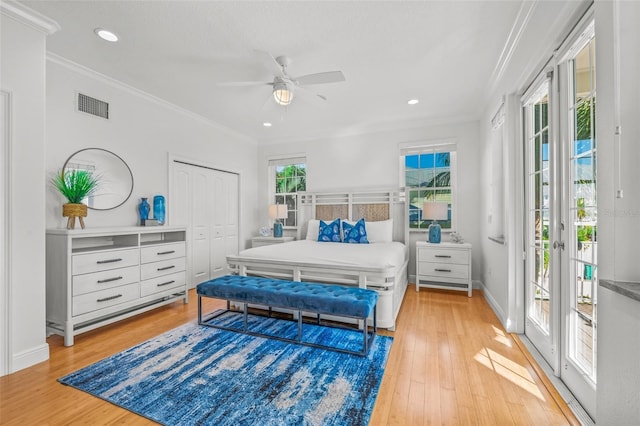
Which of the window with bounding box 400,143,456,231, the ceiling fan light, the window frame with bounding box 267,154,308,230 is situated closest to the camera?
the ceiling fan light

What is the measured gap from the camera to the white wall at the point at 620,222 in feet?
3.58

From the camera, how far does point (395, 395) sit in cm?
177

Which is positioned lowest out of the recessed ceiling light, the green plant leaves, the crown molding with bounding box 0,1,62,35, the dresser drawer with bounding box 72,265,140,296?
the dresser drawer with bounding box 72,265,140,296

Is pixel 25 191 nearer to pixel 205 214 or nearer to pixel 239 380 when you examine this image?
pixel 239 380

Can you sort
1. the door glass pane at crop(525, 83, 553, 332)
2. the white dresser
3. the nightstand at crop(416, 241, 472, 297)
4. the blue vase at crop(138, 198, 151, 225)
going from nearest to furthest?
1. the door glass pane at crop(525, 83, 553, 332)
2. the white dresser
3. the blue vase at crop(138, 198, 151, 225)
4. the nightstand at crop(416, 241, 472, 297)

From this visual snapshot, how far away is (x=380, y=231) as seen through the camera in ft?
14.7

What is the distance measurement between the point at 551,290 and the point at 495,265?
1.35 metres

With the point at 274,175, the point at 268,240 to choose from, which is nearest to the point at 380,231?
the point at 268,240

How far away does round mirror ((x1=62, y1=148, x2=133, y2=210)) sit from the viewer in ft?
9.87

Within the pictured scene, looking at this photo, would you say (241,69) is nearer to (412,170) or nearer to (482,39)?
(482,39)

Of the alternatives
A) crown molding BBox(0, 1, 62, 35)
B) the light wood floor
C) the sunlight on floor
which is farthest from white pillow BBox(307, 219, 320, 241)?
crown molding BBox(0, 1, 62, 35)

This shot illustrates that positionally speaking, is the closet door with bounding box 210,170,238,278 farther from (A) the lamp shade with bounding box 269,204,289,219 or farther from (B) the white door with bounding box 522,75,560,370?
(B) the white door with bounding box 522,75,560,370

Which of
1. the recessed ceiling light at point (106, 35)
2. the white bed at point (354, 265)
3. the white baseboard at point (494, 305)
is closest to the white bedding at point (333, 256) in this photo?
the white bed at point (354, 265)

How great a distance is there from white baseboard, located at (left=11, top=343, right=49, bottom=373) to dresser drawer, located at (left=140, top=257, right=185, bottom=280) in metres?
0.95
